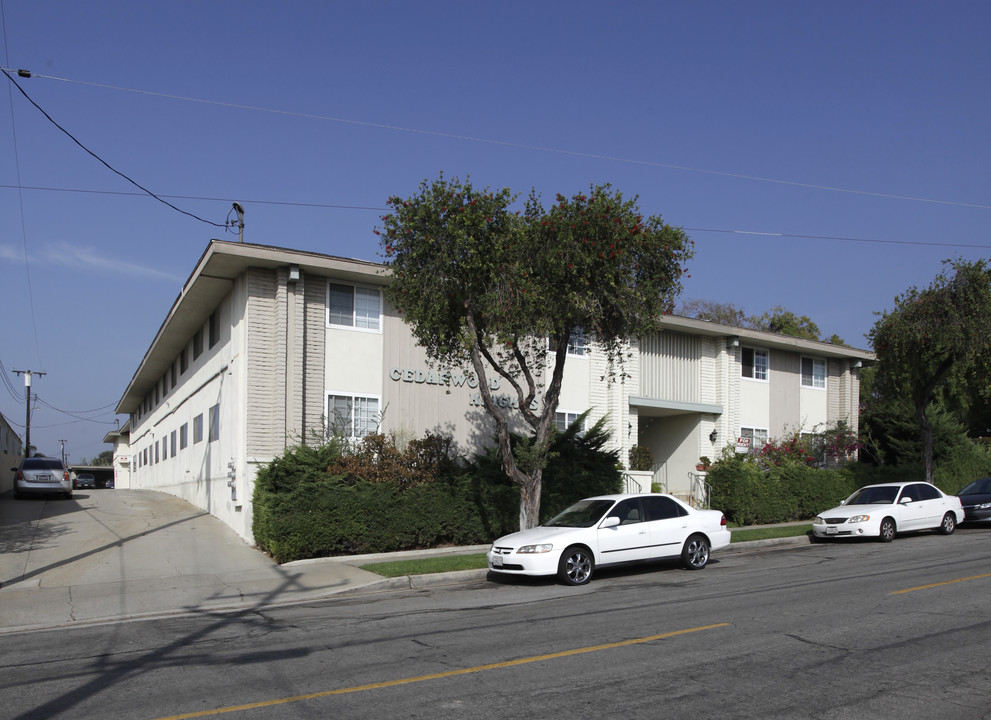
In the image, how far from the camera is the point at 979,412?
4788 centimetres

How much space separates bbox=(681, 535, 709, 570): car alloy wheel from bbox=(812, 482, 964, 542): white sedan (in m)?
5.92

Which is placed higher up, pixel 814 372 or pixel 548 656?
pixel 814 372

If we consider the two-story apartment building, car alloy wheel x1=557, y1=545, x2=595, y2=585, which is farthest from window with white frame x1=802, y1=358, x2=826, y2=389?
car alloy wheel x1=557, y1=545, x2=595, y2=585

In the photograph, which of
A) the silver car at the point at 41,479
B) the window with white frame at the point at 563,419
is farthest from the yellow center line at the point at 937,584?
the silver car at the point at 41,479

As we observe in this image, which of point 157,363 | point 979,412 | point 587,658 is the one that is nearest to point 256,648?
point 587,658

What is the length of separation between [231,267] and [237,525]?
20.8 feet

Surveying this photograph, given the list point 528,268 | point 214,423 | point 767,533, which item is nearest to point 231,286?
point 214,423

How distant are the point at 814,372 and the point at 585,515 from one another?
20109 mm

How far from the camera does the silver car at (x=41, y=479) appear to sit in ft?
87.7

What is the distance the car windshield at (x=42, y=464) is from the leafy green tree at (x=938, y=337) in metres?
27.5

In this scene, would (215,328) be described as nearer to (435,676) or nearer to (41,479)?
(41,479)

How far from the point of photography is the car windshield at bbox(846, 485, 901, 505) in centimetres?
2011

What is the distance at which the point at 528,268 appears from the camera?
15.4 meters

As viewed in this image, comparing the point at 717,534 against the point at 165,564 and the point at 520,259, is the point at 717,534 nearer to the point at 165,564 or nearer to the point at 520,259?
the point at 520,259
